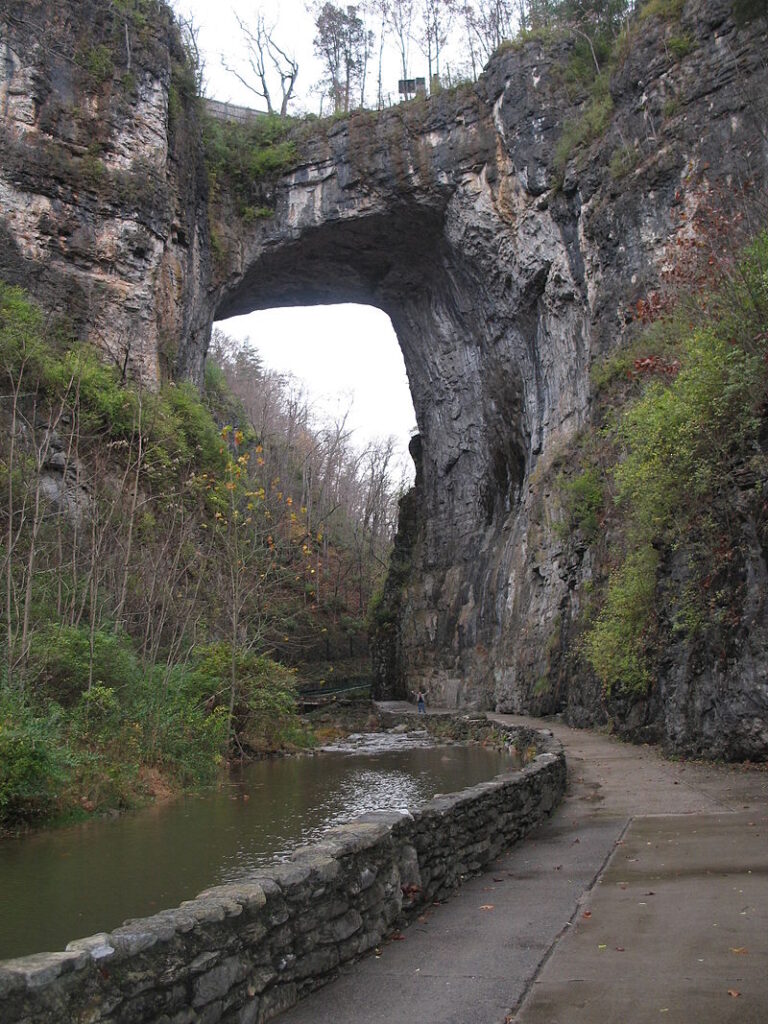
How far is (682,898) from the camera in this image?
5.32m

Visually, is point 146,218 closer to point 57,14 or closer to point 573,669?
point 57,14

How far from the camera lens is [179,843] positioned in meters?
9.11

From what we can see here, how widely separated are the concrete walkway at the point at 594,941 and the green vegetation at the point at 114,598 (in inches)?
241

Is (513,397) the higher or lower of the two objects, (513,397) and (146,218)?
the lower

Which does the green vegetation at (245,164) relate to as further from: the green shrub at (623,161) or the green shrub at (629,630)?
the green shrub at (629,630)

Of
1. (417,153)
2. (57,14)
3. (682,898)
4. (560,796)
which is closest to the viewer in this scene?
(682,898)

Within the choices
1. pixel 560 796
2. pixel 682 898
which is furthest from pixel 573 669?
pixel 682 898

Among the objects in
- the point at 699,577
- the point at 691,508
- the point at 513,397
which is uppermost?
the point at 513,397

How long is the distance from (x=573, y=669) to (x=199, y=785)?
11254mm

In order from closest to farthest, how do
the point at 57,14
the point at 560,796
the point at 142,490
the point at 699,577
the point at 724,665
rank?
1. the point at 560,796
2. the point at 724,665
3. the point at 699,577
4. the point at 142,490
5. the point at 57,14

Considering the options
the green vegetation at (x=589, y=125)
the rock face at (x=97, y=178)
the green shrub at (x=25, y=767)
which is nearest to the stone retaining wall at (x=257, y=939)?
the green shrub at (x=25, y=767)

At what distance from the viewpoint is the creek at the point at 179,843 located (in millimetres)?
6520

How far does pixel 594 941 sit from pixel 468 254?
28300 mm

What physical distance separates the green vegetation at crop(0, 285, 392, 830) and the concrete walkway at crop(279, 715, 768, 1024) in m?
6.13
